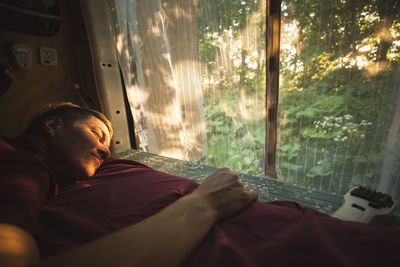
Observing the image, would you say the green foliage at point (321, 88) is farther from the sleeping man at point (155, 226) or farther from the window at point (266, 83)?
the sleeping man at point (155, 226)

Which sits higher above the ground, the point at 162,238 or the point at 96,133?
the point at 96,133

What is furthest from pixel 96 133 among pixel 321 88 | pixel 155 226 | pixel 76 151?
pixel 321 88

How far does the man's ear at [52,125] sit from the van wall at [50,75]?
71cm

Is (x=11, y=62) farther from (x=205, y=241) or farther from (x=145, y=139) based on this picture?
(x=205, y=241)

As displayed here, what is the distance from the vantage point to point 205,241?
1.68 ft

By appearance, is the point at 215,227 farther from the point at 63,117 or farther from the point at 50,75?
the point at 50,75

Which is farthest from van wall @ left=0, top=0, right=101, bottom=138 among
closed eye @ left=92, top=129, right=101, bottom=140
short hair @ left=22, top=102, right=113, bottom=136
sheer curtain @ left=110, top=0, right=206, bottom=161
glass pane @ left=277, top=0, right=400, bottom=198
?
glass pane @ left=277, top=0, right=400, bottom=198

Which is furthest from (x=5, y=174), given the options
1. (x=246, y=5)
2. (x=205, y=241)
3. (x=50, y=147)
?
(x=246, y=5)

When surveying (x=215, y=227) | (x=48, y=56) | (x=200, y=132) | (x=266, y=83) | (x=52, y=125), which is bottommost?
(x=200, y=132)

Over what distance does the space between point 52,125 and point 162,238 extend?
816mm

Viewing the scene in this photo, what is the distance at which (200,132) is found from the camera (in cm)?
209

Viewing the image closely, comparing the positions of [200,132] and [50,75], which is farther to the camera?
[200,132]

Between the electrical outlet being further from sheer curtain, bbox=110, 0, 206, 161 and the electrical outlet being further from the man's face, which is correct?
the man's face

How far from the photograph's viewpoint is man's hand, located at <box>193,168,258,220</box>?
61 centimetres
